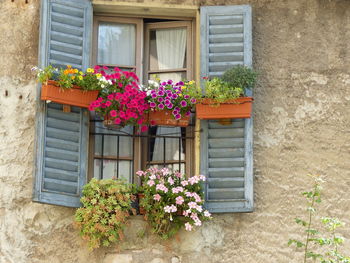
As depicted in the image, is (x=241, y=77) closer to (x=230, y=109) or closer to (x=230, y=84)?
(x=230, y=84)

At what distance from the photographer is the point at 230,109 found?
23.2 ft

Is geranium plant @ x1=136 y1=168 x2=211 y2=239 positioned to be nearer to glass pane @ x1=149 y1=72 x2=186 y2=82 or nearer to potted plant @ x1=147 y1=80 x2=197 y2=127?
potted plant @ x1=147 y1=80 x2=197 y2=127

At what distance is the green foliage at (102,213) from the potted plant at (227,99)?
93 centimetres

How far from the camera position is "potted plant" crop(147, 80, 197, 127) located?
714 centimetres

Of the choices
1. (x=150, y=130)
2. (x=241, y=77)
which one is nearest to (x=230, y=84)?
(x=241, y=77)

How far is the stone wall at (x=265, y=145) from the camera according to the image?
22.8 feet

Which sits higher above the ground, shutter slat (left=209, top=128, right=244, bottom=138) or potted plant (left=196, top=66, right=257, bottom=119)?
potted plant (left=196, top=66, right=257, bottom=119)

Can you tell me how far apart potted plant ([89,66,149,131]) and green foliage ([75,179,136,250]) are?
545mm

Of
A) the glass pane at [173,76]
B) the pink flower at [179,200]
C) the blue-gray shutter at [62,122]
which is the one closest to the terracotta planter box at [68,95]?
the blue-gray shutter at [62,122]

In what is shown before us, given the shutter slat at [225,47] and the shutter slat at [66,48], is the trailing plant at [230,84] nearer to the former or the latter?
the shutter slat at [225,47]

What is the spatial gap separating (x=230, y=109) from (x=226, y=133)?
10.2 inches

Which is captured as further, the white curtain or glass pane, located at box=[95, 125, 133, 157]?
the white curtain

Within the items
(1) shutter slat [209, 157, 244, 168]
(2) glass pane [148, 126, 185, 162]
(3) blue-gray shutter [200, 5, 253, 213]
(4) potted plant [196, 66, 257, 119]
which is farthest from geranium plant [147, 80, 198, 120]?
(1) shutter slat [209, 157, 244, 168]

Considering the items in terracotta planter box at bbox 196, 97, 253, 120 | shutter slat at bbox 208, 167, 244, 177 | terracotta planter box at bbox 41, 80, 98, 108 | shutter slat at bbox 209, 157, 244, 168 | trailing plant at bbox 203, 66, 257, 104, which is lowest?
shutter slat at bbox 208, 167, 244, 177
